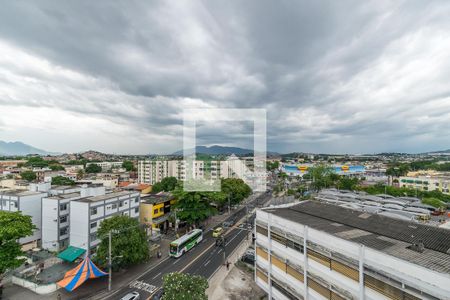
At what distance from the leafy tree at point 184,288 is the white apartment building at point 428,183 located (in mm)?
71903

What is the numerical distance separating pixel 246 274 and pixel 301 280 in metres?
9.60

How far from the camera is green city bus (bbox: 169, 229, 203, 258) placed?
26.5 m

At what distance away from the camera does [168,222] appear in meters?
38.2

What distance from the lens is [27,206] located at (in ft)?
97.5

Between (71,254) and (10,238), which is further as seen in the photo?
(71,254)

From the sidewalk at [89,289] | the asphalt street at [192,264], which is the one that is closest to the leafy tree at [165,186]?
the asphalt street at [192,264]

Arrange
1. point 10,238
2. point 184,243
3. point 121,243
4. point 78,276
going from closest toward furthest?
1. point 10,238
2. point 78,276
3. point 121,243
4. point 184,243

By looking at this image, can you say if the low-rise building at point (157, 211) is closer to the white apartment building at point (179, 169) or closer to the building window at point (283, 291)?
the building window at point (283, 291)

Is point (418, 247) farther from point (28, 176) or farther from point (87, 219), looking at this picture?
point (28, 176)

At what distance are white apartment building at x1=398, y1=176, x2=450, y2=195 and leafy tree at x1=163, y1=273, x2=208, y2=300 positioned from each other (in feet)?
236

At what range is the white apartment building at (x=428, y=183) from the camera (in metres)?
58.3

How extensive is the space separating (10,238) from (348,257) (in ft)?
84.5

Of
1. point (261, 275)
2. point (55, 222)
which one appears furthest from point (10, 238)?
point (261, 275)

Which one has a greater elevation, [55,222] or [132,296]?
[55,222]
